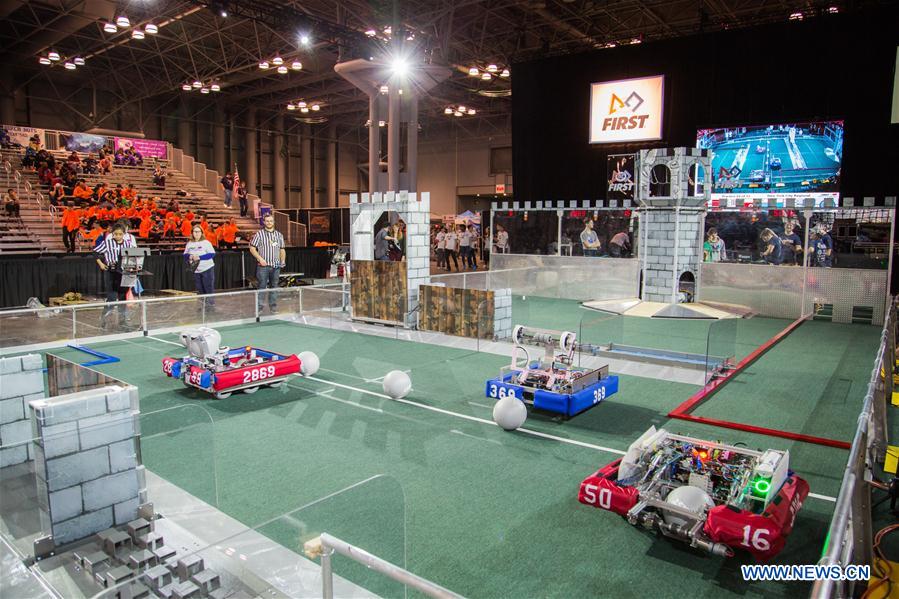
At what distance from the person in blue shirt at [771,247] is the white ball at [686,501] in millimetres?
12767

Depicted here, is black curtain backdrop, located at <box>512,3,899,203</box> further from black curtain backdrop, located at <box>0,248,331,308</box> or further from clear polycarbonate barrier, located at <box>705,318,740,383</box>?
black curtain backdrop, located at <box>0,248,331,308</box>

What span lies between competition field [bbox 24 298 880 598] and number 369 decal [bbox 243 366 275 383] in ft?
0.79

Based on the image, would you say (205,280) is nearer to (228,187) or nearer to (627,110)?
(627,110)

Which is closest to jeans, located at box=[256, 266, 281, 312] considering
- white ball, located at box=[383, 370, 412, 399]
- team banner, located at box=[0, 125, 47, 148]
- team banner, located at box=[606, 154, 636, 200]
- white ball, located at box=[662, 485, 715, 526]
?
white ball, located at box=[383, 370, 412, 399]

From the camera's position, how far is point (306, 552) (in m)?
2.91

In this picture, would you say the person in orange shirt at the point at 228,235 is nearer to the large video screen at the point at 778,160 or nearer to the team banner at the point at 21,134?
the team banner at the point at 21,134

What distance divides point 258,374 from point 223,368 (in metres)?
0.44

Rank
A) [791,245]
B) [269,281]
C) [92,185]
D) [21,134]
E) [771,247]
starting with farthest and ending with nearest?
[21,134], [92,185], [771,247], [791,245], [269,281]

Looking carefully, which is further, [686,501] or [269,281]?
[269,281]

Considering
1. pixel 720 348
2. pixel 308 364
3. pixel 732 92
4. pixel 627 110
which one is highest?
pixel 732 92

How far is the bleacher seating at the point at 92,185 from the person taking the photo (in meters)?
18.6

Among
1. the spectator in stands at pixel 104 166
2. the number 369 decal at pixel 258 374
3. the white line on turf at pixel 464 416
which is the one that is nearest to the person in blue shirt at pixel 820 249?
the white line on turf at pixel 464 416

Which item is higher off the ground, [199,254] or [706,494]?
[199,254]

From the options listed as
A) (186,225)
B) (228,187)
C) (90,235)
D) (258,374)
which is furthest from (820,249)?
(228,187)
